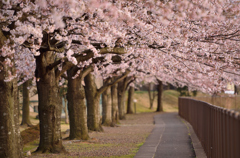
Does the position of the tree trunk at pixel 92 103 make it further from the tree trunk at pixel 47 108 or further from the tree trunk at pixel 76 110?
the tree trunk at pixel 47 108

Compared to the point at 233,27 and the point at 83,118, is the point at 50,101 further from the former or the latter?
the point at 233,27

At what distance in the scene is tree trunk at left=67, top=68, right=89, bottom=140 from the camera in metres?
17.0

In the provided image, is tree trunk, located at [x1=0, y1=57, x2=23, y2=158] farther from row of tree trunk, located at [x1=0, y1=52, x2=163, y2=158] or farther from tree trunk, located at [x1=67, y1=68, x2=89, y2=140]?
tree trunk, located at [x1=67, y1=68, x2=89, y2=140]

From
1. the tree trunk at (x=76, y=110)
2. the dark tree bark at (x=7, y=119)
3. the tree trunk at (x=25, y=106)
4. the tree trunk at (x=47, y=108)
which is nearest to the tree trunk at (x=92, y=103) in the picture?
the tree trunk at (x=76, y=110)

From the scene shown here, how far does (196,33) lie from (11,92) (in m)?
6.65

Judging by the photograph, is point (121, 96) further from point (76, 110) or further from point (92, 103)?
point (76, 110)

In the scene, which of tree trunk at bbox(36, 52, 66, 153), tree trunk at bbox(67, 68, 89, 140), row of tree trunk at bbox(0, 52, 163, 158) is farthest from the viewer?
tree trunk at bbox(67, 68, 89, 140)

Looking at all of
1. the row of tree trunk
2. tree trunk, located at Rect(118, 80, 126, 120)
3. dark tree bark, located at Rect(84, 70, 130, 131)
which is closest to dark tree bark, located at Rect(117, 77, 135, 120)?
tree trunk, located at Rect(118, 80, 126, 120)

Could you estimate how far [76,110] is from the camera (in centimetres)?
1706

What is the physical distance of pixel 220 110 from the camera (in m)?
7.44

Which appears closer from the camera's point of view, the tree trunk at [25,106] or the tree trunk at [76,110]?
the tree trunk at [76,110]

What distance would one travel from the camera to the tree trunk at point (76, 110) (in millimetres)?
16969

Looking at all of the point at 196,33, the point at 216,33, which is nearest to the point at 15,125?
the point at 196,33

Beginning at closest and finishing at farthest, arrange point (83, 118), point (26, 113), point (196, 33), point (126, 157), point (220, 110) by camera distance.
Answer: point (220, 110), point (126, 157), point (196, 33), point (83, 118), point (26, 113)
